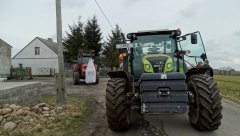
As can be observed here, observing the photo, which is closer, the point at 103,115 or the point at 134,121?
the point at 134,121

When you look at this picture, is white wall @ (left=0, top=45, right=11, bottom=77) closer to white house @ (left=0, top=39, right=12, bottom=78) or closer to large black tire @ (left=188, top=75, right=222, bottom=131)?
white house @ (left=0, top=39, right=12, bottom=78)

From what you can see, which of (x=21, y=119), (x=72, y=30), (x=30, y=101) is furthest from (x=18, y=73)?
(x=21, y=119)

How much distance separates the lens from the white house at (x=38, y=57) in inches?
2128

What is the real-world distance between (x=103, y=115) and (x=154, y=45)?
8.83 ft

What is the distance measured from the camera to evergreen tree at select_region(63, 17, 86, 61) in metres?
46.7

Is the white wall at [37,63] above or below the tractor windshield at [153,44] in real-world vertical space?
above

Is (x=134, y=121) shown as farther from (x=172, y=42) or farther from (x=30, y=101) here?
(x=30, y=101)

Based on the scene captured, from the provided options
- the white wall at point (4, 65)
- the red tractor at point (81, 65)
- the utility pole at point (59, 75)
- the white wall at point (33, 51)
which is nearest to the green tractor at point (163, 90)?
the utility pole at point (59, 75)

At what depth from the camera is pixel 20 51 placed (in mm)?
55656

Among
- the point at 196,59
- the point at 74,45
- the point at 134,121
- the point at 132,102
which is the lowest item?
the point at 134,121

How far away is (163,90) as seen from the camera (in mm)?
Result: 7207

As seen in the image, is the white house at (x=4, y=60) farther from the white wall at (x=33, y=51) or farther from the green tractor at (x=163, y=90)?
the green tractor at (x=163, y=90)

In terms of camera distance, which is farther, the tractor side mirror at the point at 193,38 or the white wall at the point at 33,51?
the white wall at the point at 33,51

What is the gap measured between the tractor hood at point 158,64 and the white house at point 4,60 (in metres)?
30.8
